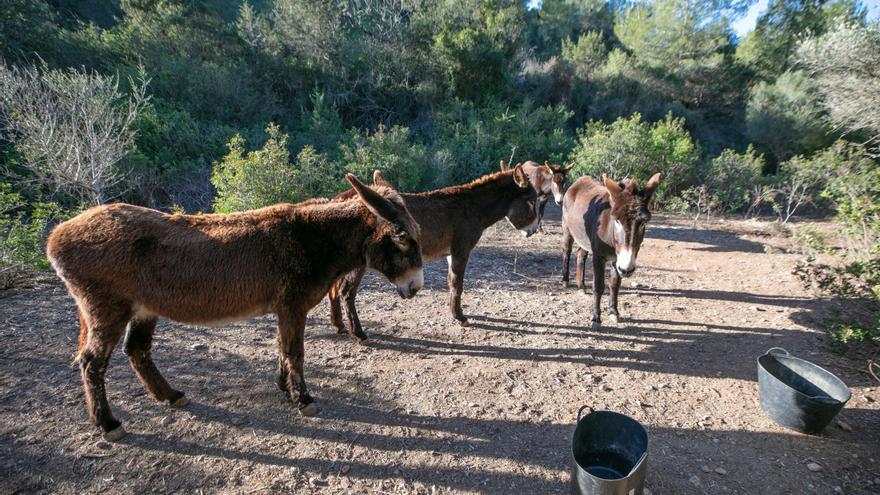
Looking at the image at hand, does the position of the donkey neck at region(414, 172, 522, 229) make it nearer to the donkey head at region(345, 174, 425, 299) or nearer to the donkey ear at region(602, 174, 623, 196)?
the donkey ear at region(602, 174, 623, 196)

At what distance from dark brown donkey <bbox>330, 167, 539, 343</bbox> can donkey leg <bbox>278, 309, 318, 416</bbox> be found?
1.33 metres

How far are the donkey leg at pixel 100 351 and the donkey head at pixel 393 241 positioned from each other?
6.67 feet

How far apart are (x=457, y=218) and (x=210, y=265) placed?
10.5 feet

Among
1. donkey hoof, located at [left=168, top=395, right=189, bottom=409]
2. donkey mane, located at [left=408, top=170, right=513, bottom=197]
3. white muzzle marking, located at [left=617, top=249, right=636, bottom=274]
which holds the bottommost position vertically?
donkey hoof, located at [left=168, top=395, right=189, bottom=409]

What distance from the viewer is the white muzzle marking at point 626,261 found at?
4250 mm

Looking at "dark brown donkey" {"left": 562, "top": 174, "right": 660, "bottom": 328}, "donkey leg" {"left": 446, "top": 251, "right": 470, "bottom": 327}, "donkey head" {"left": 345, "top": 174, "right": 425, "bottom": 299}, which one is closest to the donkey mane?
"donkey leg" {"left": 446, "top": 251, "right": 470, "bottom": 327}

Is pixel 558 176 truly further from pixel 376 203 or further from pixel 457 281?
Answer: pixel 376 203

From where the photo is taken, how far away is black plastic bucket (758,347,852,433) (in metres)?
3.22

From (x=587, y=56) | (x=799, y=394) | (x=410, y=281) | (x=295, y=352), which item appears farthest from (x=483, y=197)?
(x=587, y=56)

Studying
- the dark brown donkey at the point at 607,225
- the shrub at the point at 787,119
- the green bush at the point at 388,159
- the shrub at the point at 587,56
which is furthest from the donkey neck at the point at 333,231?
Answer: the shrub at the point at 587,56

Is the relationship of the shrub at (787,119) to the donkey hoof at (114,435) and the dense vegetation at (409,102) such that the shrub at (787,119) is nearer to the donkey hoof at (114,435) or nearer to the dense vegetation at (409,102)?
the dense vegetation at (409,102)

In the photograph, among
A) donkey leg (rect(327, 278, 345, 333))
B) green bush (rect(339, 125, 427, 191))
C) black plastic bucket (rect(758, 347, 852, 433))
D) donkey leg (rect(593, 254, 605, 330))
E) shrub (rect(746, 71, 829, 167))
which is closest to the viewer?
black plastic bucket (rect(758, 347, 852, 433))

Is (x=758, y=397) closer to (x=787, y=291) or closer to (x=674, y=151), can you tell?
(x=787, y=291)

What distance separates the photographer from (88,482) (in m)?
2.80
